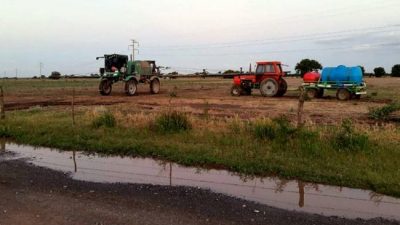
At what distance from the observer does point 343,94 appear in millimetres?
27484

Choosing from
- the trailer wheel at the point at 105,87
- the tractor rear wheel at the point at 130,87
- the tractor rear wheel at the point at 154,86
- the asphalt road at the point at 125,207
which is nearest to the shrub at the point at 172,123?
the asphalt road at the point at 125,207

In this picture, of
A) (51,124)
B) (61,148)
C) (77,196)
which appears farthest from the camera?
(51,124)

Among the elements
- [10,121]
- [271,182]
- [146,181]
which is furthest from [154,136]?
[10,121]

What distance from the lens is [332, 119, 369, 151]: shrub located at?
1059 centimetres

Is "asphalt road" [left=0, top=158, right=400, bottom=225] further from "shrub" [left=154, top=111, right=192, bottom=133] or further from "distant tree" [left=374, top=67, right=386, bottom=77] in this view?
"distant tree" [left=374, top=67, right=386, bottom=77]

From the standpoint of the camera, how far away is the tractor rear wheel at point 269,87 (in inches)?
1180

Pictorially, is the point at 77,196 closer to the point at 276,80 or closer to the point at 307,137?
the point at 307,137

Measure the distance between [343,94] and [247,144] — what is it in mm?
17783

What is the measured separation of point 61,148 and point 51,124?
2.99 metres

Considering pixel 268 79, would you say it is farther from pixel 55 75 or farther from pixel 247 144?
pixel 55 75

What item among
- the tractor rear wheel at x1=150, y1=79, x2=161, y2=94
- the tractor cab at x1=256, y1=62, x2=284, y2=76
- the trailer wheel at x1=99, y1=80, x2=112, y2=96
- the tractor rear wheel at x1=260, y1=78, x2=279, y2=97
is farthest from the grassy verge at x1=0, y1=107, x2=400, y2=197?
the tractor rear wheel at x1=150, y1=79, x2=161, y2=94

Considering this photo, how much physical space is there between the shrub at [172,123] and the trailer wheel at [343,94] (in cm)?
1655

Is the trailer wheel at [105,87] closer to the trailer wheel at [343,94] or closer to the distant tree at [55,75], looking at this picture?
the trailer wheel at [343,94]

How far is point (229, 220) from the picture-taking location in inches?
260
